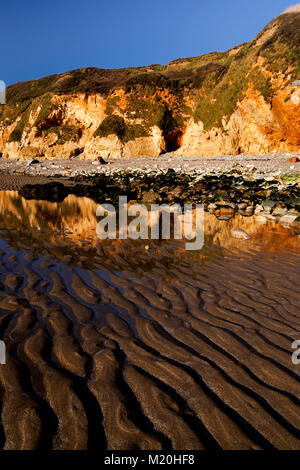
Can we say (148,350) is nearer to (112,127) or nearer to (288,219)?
(288,219)

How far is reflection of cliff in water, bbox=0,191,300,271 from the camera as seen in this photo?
584cm

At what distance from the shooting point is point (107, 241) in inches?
277

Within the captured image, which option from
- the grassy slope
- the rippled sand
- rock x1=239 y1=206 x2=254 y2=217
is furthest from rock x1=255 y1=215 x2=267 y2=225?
the grassy slope

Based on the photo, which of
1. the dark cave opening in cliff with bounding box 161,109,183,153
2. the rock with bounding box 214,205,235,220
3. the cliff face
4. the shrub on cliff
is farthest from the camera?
the shrub on cliff

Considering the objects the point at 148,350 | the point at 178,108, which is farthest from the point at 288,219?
the point at 178,108

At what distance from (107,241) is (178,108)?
128ft

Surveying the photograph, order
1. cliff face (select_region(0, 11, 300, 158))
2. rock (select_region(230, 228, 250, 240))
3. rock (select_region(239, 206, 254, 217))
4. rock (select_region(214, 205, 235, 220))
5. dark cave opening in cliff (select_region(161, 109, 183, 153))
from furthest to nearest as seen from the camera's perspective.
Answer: dark cave opening in cliff (select_region(161, 109, 183, 153))
cliff face (select_region(0, 11, 300, 158))
rock (select_region(239, 206, 254, 217))
rock (select_region(214, 205, 235, 220))
rock (select_region(230, 228, 250, 240))

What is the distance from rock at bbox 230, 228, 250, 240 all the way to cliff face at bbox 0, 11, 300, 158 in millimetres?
25576

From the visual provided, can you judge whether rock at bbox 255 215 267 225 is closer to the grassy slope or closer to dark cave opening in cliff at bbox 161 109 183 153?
the grassy slope

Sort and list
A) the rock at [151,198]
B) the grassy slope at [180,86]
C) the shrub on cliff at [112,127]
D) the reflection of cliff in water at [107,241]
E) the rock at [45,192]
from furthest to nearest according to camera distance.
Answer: the shrub on cliff at [112,127], the grassy slope at [180,86], the rock at [45,192], the rock at [151,198], the reflection of cliff in water at [107,241]

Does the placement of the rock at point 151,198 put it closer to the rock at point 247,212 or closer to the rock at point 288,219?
the rock at point 247,212

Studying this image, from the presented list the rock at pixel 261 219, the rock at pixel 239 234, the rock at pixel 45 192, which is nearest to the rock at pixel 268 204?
the rock at pixel 261 219

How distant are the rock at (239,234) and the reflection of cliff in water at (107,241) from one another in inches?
5.2

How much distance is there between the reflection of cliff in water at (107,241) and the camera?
230 inches
